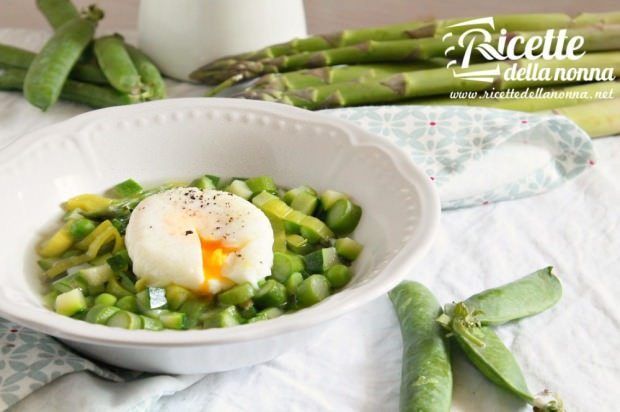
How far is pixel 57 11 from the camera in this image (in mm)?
3045

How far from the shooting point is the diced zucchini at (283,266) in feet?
5.38

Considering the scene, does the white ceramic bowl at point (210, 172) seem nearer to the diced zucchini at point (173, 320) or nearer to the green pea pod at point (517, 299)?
the diced zucchini at point (173, 320)

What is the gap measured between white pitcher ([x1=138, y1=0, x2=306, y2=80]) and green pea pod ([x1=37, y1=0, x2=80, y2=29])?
0.30 m

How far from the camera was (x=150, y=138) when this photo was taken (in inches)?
77.8

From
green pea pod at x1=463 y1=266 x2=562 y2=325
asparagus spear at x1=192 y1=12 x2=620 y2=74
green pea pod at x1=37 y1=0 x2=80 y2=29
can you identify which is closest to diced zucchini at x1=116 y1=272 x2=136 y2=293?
green pea pod at x1=463 y1=266 x2=562 y2=325

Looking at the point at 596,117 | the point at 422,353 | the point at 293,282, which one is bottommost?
the point at 596,117

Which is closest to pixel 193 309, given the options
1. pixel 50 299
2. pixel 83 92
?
pixel 50 299

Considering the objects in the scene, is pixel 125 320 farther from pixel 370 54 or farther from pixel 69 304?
pixel 370 54

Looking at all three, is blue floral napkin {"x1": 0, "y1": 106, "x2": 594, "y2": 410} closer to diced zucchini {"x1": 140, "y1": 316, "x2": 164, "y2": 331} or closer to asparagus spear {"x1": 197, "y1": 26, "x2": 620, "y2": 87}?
asparagus spear {"x1": 197, "y1": 26, "x2": 620, "y2": 87}

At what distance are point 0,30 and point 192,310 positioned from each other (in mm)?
2054

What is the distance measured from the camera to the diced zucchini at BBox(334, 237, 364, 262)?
173cm

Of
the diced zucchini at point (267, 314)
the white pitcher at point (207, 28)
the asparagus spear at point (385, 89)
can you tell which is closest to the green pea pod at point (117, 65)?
the white pitcher at point (207, 28)

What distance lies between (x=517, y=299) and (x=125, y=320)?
75 cm

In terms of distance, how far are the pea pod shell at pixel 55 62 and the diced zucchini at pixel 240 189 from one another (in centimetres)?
91
